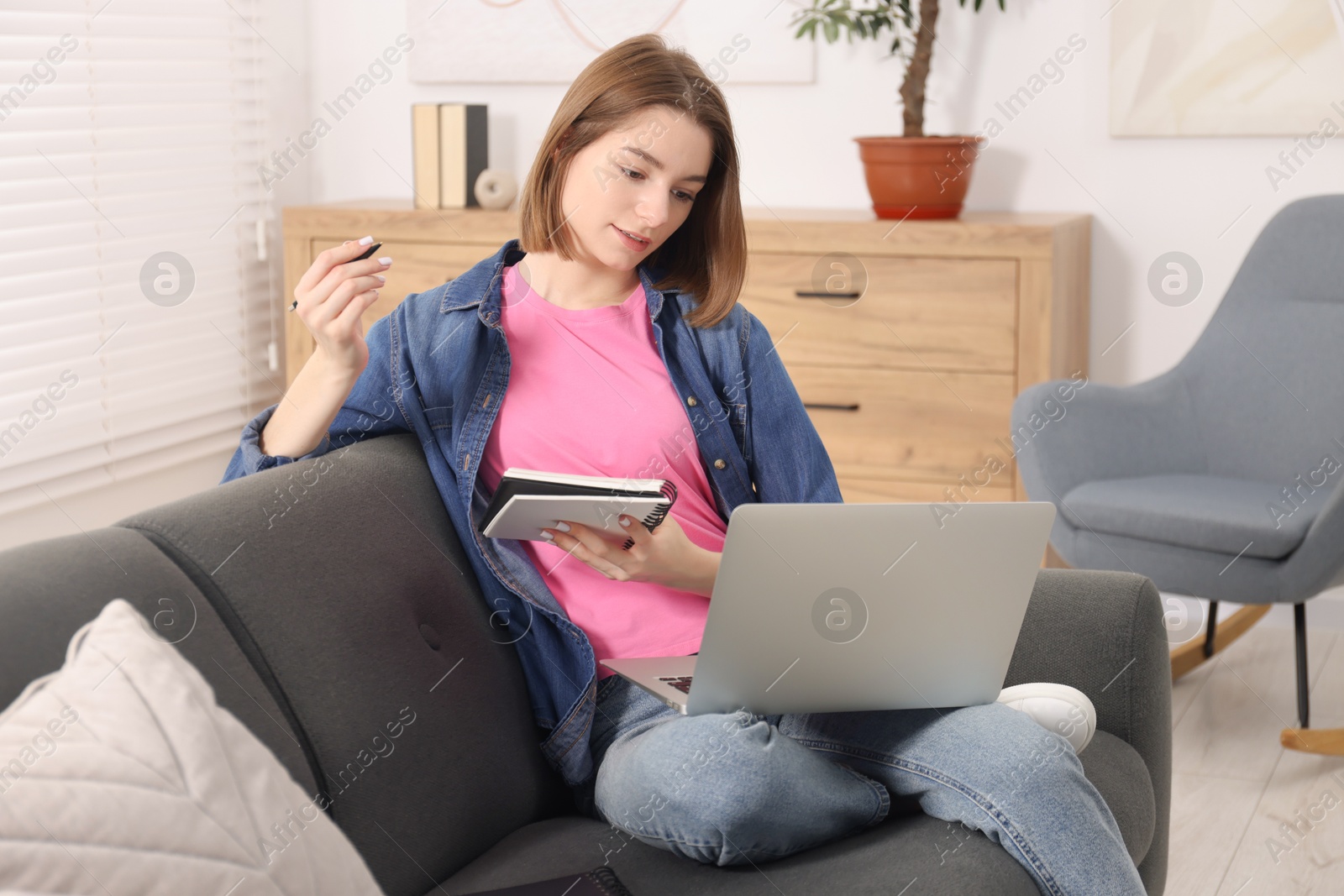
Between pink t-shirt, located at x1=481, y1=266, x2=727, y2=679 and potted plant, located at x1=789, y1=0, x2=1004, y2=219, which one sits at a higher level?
potted plant, located at x1=789, y1=0, x2=1004, y2=219

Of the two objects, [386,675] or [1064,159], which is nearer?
[386,675]

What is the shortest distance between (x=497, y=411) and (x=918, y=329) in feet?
5.20

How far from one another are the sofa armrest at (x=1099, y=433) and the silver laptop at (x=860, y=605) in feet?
4.46

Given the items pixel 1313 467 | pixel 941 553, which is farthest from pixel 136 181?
pixel 1313 467

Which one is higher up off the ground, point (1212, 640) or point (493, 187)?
point (493, 187)

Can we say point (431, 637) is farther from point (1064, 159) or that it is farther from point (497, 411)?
point (1064, 159)

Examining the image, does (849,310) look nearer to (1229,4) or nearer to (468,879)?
(1229,4)

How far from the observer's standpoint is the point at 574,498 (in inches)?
49.6

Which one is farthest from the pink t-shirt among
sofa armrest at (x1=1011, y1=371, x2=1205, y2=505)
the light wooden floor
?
sofa armrest at (x1=1011, y1=371, x2=1205, y2=505)

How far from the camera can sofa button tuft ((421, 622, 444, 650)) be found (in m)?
1.46

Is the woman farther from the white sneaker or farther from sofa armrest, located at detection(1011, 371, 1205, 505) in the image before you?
sofa armrest, located at detection(1011, 371, 1205, 505)

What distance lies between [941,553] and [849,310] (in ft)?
5.83

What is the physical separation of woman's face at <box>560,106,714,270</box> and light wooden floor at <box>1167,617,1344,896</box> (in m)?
1.33

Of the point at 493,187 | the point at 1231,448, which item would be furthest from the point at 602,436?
the point at 493,187
